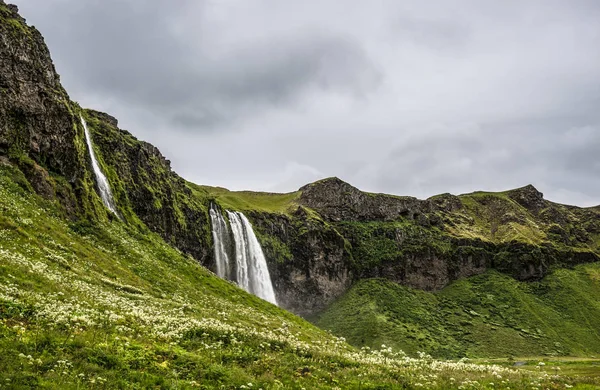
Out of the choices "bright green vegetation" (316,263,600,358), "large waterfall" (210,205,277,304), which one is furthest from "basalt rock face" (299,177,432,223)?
"large waterfall" (210,205,277,304)

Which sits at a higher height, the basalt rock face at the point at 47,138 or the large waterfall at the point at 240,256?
the basalt rock face at the point at 47,138

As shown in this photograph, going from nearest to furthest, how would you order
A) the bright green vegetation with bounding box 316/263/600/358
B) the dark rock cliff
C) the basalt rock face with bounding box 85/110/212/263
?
the dark rock cliff < the basalt rock face with bounding box 85/110/212/263 < the bright green vegetation with bounding box 316/263/600/358

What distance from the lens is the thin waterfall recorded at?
348ft

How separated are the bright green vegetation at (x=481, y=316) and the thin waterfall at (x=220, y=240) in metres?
41.3

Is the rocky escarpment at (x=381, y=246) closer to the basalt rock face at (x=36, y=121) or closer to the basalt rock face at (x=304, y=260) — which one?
the basalt rock face at (x=304, y=260)

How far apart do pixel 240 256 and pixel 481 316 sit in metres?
86.8

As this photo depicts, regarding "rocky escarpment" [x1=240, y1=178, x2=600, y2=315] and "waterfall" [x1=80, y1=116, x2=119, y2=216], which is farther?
"rocky escarpment" [x1=240, y1=178, x2=600, y2=315]

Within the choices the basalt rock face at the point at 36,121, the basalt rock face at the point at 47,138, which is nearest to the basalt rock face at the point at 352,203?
the basalt rock face at the point at 47,138

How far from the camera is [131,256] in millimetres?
53688

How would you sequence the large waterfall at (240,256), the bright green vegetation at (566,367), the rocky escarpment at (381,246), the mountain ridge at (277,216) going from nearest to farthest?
the bright green vegetation at (566,367) → the mountain ridge at (277,216) → the large waterfall at (240,256) → the rocky escarpment at (381,246)

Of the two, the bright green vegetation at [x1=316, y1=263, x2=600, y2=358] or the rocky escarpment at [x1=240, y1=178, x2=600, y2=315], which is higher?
the rocky escarpment at [x1=240, y1=178, x2=600, y2=315]

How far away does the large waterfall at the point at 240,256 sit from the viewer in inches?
4200

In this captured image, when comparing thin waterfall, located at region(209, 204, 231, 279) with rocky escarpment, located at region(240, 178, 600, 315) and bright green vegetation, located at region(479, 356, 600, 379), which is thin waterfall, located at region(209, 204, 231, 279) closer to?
rocky escarpment, located at region(240, 178, 600, 315)

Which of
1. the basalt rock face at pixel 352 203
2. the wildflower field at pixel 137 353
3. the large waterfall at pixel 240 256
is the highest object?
the basalt rock face at pixel 352 203
